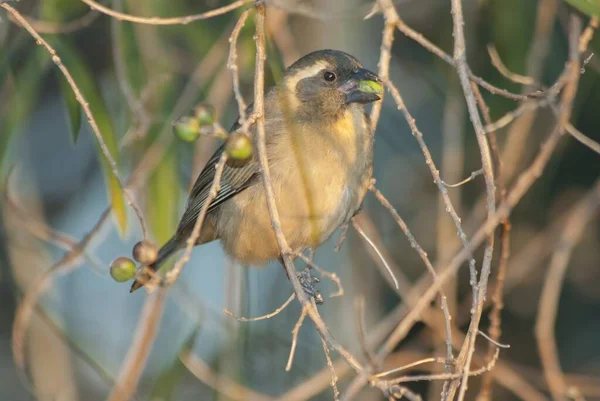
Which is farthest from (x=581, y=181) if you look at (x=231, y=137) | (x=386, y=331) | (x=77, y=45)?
(x=231, y=137)

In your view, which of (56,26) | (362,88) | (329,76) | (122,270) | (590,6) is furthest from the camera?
(56,26)

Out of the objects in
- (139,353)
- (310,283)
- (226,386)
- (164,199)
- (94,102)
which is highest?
(94,102)

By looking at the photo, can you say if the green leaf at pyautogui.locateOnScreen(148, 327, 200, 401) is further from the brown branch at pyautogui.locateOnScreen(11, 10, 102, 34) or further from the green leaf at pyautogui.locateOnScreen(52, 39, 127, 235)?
the brown branch at pyautogui.locateOnScreen(11, 10, 102, 34)

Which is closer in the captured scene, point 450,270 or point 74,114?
point 450,270

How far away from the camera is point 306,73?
3299 mm

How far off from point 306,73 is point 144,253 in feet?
4.47

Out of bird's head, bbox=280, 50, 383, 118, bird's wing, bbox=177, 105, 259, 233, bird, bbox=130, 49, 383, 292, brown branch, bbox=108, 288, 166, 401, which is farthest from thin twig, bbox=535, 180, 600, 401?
brown branch, bbox=108, 288, 166, 401

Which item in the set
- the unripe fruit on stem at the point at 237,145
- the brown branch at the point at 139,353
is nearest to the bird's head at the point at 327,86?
the brown branch at the point at 139,353

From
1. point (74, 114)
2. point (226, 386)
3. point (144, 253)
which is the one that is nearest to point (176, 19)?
point (144, 253)

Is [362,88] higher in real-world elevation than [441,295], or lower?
higher

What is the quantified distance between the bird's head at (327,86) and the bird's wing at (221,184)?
199 mm

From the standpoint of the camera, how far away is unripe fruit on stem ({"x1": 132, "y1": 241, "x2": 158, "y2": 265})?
6.98 ft

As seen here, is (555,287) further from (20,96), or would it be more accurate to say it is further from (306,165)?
(20,96)

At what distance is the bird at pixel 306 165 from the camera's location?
10.0 ft
